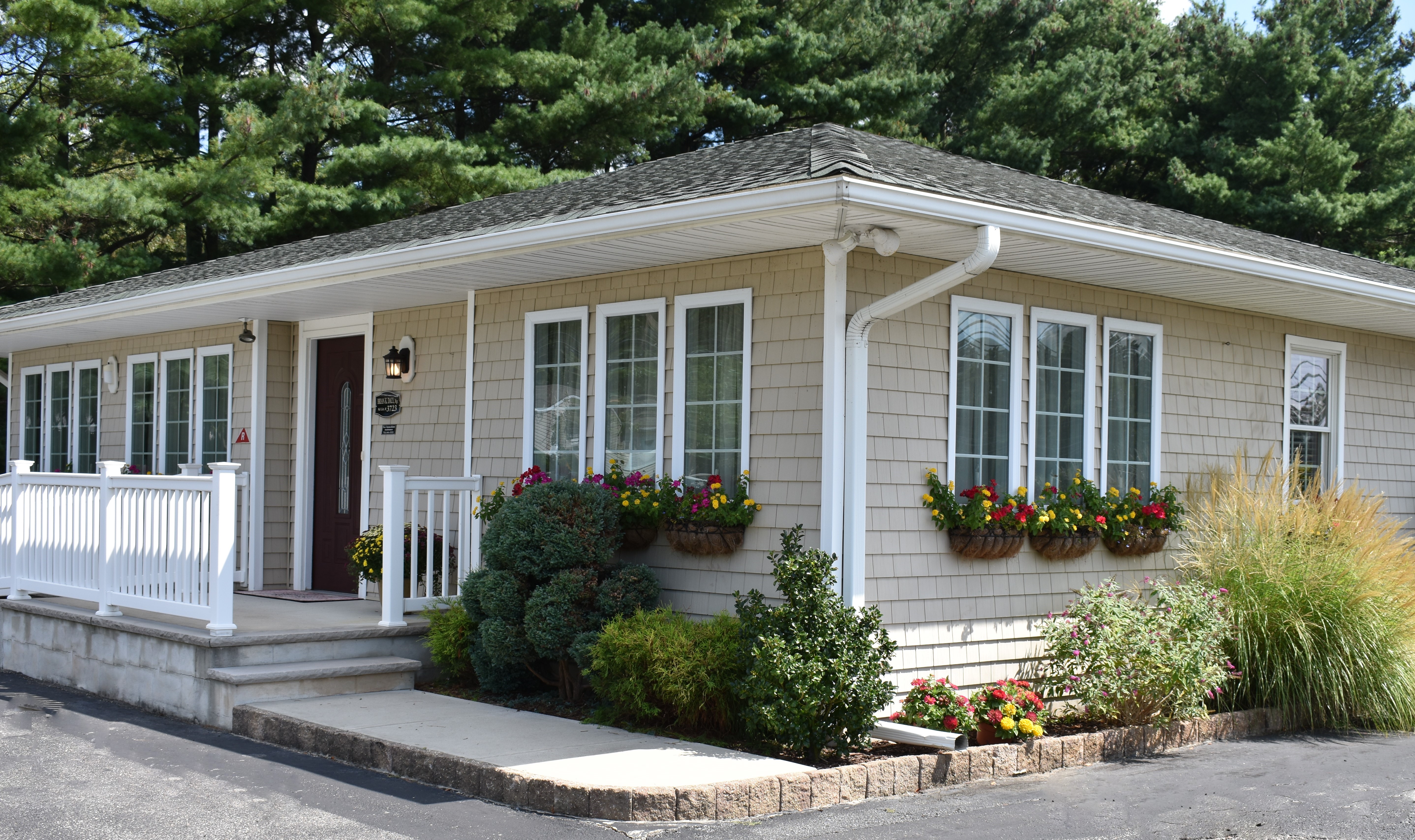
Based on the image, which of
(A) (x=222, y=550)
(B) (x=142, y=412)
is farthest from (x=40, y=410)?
(A) (x=222, y=550)

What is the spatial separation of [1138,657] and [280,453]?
7.13 meters

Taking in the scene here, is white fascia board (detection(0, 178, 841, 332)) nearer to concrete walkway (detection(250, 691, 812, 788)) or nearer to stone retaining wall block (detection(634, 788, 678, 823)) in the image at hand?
concrete walkway (detection(250, 691, 812, 788))

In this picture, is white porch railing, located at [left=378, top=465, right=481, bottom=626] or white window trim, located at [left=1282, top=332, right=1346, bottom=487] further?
white window trim, located at [left=1282, top=332, right=1346, bottom=487]

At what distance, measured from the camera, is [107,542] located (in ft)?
26.1

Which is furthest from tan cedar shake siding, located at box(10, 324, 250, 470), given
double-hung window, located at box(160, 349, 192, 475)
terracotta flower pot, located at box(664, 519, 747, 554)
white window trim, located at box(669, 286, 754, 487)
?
terracotta flower pot, located at box(664, 519, 747, 554)

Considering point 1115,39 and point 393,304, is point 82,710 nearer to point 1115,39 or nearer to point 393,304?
point 393,304

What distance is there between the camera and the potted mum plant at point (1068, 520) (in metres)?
7.15

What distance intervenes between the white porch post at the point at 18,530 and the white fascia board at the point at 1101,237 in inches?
272

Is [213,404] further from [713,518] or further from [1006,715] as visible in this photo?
[1006,715]

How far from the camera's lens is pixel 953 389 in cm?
692

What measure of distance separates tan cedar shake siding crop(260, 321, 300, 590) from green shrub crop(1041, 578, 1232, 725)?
21.2 ft

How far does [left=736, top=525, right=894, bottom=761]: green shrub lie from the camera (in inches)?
219

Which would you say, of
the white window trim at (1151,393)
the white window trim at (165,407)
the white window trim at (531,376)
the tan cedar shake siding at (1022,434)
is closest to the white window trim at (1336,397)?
the tan cedar shake siding at (1022,434)

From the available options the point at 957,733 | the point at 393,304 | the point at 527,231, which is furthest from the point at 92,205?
the point at 957,733
